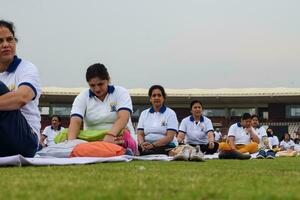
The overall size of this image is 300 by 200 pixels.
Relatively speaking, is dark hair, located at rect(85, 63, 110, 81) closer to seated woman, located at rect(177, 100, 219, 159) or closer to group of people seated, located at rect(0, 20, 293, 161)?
group of people seated, located at rect(0, 20, 293, 161)

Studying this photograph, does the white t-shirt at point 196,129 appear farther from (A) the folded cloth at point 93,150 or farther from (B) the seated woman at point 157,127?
(A) the folded cloth at point 93,150

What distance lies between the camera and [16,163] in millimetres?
3844

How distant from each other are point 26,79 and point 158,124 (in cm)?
372

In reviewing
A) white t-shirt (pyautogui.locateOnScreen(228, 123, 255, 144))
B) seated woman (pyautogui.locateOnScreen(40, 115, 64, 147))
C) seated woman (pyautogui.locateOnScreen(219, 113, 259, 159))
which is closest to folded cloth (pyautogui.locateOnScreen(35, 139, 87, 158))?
seated woman (pyautogui.locateOnScreen(219, 113, 259, 159))

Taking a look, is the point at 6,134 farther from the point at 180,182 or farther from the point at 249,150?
the point at 249,150

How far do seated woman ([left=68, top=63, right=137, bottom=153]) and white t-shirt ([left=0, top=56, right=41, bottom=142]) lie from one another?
1.38 meters

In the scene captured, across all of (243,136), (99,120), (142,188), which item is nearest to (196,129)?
(243,136)

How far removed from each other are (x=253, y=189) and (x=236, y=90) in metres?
32.3

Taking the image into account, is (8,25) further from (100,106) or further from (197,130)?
(197,130)

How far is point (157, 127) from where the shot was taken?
7.58m

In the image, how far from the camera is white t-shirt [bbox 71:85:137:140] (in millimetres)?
5887

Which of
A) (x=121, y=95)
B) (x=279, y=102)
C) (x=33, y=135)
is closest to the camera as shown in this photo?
(x=33, y=135)

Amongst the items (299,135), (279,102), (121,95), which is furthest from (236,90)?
(121,95)

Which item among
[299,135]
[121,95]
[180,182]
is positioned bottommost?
[299,135]
